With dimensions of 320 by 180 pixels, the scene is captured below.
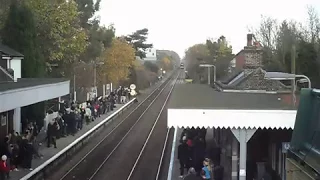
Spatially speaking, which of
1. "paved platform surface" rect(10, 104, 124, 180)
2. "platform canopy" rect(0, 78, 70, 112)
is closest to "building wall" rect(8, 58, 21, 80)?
"platform canopy" rect(0, 78, 70, 112)

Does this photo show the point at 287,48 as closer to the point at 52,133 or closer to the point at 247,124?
the point at 52,133

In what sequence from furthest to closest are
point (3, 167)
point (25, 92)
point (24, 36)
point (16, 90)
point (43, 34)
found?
point (43, 34)
point (24, 36)
point (25, 92)
point (16, 90)
point (3, 167)

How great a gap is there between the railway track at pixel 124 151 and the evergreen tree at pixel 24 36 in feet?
16.9

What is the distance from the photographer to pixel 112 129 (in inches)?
1248

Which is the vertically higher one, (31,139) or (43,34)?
(43,34)

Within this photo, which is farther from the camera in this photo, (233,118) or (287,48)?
(287,48)

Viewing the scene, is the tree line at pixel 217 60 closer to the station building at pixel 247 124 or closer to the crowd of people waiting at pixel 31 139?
the crowd of people waiting at pixel 31 139

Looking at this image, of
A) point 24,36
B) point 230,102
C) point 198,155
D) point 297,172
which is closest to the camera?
point 297,172

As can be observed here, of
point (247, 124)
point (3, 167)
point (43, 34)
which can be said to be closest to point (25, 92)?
point (3, 167)

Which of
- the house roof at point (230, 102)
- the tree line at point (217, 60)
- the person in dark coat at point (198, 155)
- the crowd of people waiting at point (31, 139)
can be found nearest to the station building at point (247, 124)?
the house roof at point (230, 102)

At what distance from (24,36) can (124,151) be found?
304 inches

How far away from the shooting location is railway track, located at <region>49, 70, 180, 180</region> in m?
17.9

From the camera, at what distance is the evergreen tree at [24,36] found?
25.2m

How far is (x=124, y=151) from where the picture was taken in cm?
2344
